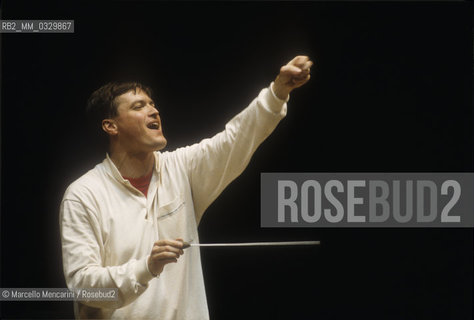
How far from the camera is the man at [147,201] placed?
2.31 meters

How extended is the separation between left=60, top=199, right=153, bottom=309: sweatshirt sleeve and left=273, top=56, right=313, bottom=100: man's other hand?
752 millimetres

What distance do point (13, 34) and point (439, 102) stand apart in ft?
5.81

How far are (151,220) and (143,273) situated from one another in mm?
227

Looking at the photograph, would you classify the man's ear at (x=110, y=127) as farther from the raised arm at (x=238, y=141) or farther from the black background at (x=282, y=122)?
the raised arm at (x=238, y=141)

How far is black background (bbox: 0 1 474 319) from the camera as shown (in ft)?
8.69

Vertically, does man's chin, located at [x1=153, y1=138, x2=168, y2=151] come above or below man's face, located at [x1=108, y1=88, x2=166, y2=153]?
below

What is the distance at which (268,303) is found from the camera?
264cm

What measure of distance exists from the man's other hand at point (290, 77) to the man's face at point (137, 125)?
498 mm

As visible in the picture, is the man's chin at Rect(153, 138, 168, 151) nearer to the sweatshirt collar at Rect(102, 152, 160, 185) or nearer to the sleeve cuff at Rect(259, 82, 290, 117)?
the sweatshirt collar at Rect(102, 152, 160, 185)

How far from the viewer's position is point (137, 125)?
2498 mm

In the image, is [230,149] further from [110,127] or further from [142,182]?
[110,127]

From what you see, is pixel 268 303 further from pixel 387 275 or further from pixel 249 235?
pixel 387 275

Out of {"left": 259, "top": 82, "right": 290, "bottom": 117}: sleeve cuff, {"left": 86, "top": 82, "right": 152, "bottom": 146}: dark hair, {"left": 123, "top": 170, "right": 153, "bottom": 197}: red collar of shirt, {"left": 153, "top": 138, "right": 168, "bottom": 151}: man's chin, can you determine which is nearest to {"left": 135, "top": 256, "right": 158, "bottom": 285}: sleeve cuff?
{"left": 123, "top": 170, "right": 153, "bottom": 197}: red collar of shirt

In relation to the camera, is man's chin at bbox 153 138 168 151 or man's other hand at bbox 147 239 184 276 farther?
man's chin at bbox 153 138 168 151
